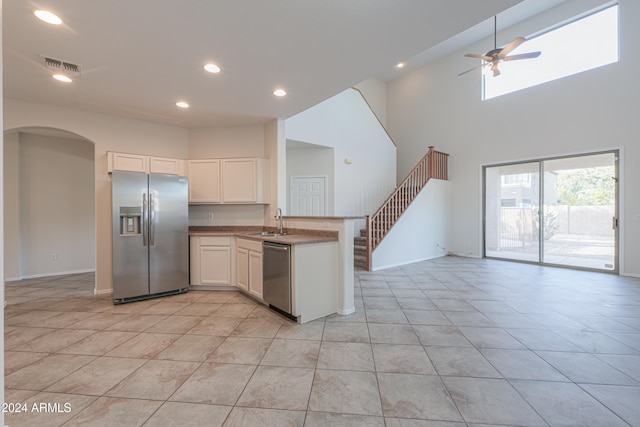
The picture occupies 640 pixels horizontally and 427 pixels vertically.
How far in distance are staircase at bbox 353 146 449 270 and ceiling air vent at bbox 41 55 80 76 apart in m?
4.54

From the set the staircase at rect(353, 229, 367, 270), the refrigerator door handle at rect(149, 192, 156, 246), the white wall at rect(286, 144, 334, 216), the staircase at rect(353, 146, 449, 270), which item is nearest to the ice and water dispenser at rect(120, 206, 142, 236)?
the refrigerator door handle at rect(149, 192, 156, 246)

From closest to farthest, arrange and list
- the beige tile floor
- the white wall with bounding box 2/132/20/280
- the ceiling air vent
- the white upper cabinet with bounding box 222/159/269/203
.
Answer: the beige tile floor
the ceiling air vent
the white upper cabinet with bounding box 222/159/269/203
the white wall with bounding box 2/132/20/280

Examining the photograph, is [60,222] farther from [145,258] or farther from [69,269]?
[145,258]

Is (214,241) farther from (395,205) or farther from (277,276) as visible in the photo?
(395,205)

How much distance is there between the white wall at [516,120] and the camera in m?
4.99

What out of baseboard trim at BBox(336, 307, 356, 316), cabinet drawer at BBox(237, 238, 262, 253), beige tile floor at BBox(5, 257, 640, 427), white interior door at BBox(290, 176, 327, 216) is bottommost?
beige tile floor at BBox(5, 257, 640, 427)

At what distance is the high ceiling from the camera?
6.62 feet

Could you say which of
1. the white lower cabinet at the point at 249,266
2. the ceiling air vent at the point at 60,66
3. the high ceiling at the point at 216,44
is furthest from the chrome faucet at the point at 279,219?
the ceiling air vent at the point at 60,66

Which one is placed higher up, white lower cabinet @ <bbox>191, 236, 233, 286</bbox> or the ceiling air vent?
the ceiling air vent

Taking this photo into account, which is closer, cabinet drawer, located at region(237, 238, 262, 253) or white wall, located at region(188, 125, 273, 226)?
cabinet drawer, located at region(237, 238, 262, 253)

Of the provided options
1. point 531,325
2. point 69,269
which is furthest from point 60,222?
point 531,325

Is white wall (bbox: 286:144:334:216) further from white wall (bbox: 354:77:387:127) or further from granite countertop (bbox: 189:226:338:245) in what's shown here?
white wall (bbox: 354:77:387:127)

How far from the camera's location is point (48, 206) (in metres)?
5.18

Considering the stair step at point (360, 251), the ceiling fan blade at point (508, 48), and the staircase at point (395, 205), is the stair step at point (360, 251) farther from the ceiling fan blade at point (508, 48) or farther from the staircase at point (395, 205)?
the ceiling fan blade at point (508, 48)
